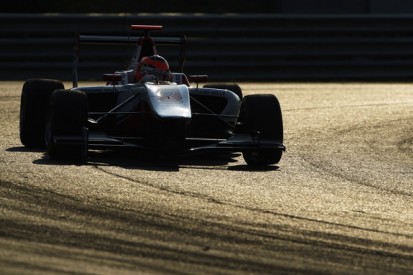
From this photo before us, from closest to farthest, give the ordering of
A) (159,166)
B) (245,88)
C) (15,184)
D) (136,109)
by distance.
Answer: (15,184), (159,166), (136,109), (245,88)

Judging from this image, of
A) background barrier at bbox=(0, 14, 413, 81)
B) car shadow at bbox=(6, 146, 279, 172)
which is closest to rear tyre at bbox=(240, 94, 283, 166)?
car shadow at bbox=(6, 146, 279, 172)

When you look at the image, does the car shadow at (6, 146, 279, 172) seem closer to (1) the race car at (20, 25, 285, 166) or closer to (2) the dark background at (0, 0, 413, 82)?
(1) the race car at (20, 25, 285, 166)

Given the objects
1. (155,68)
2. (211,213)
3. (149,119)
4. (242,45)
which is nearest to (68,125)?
(149,119)

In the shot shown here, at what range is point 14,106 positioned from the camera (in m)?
16.0

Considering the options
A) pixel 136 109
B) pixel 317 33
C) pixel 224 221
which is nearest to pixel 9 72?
pixel 317 33

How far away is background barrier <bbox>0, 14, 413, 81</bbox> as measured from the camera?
810 inches

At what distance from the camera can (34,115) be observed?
11.6 m

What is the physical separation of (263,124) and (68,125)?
72.7 inches

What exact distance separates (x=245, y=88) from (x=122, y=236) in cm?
1279

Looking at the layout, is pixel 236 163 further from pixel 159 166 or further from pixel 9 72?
pixel 9 72

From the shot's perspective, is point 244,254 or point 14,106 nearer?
point 244,254

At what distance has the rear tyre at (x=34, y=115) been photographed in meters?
11.6

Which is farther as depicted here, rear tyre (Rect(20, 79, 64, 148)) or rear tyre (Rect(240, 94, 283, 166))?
rear tyre (Rect(20, 79, 64, 148))

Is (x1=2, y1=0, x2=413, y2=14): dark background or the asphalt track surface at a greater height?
the asphalt track surface
